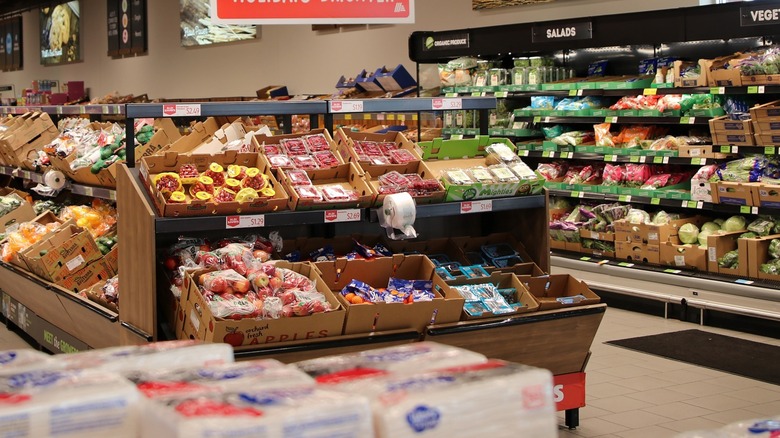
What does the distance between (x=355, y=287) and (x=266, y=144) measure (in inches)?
40.8

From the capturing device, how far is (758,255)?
22.4ft

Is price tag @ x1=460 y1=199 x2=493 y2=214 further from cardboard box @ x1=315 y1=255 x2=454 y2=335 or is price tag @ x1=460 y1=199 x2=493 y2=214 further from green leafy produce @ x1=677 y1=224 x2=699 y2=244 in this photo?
green leafy produce @ x1=677 y1=224 x2=699 y2=244

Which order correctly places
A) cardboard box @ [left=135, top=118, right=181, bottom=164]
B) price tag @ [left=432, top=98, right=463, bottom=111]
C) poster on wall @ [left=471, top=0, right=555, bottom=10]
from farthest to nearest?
poster on wall @ [left=471, top=0, right=555, bottom=10]
cardboard box @ [left=135, top=118, right=181, bottom=164]
price tag @ [left=432, top=98, right=463, bottom=111]

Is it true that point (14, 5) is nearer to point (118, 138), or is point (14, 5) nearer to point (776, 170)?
point (118, 138)

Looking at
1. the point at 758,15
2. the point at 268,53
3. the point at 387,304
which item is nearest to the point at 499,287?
the point at 387,304

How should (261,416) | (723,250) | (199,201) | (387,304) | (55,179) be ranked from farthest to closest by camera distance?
(723,250), (55,179), (199,201), (387,304), (261,416)

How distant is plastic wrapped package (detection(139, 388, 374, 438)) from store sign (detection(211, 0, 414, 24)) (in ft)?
9.14

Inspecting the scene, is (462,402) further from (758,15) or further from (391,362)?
(758,15)

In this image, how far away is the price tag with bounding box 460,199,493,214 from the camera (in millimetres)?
4641

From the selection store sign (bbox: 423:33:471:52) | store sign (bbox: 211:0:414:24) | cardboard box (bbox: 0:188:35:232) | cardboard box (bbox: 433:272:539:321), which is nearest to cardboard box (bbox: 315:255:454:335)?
cardboard box (bbox: 433:272:539:321)

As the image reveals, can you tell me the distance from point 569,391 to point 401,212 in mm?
1195

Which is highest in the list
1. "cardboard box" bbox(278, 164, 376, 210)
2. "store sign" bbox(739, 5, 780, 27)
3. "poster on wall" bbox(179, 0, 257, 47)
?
"poster on wall" bbox(179, 0, 257, 47)

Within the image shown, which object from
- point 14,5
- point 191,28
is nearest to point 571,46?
point 191,28

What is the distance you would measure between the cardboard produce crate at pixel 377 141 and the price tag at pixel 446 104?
232 mm
